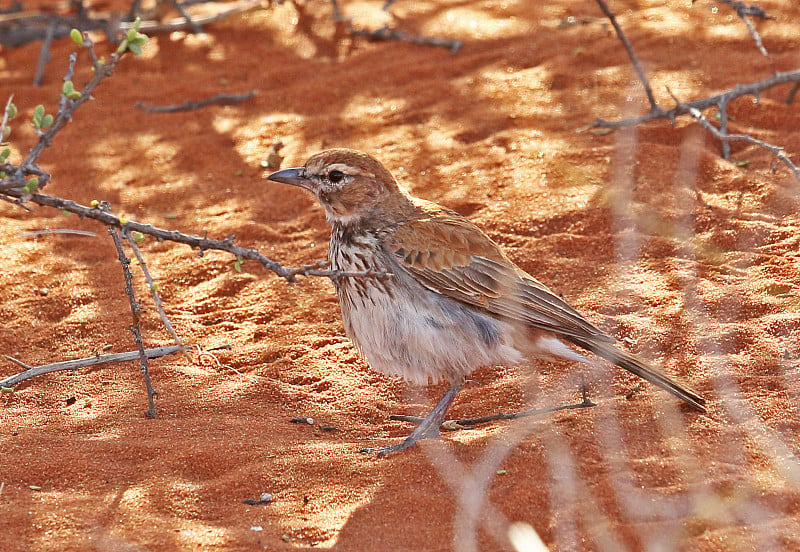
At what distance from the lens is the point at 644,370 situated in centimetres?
438

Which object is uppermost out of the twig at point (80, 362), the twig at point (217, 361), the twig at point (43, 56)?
the twig at point (43, 56)

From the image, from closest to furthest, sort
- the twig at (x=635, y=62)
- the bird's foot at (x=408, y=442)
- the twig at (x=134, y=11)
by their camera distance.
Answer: the bird's foot at (x=408, y=442)
the twig at (x=635, y=62)
the twig at (x=134, y=11)

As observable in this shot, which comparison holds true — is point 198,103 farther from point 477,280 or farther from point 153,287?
point 153,287

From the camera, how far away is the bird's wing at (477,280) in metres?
4.61

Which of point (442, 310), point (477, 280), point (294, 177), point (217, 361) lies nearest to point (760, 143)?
point (477, 280)

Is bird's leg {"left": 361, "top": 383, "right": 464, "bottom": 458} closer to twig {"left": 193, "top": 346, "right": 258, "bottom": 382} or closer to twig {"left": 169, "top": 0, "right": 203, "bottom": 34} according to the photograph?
twig {"left": 193, "top": 346, "right": 258, "bottom": 382}

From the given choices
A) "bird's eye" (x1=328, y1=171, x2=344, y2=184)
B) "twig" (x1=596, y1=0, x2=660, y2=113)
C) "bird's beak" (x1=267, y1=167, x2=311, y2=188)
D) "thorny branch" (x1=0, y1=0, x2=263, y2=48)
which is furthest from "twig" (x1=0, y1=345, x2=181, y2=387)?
"thorny branch" (x1=0, y1=0, x2=263, y2=48)

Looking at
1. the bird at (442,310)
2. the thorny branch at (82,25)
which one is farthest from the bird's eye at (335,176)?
the thorny branch at (82,25)

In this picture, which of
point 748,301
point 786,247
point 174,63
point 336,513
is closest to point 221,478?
point 336,513

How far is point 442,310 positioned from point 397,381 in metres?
0.73

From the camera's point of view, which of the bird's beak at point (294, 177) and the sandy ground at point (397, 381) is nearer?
the sandy ground at point (397, 381)

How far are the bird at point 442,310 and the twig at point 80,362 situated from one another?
1.01m

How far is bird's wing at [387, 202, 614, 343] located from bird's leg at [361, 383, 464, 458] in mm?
444

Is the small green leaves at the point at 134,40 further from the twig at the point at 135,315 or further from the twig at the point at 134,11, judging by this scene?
the twig at the point at 134,11
